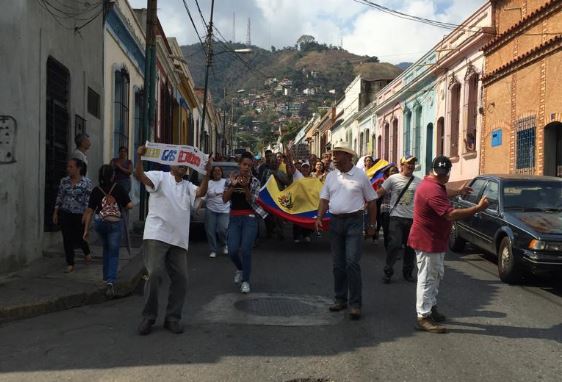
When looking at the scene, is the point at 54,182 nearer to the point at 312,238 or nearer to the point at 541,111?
the point at 312,238

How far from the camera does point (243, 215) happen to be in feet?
25.2

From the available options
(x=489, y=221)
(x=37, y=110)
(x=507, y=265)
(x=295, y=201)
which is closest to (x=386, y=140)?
(x=295, y=201)

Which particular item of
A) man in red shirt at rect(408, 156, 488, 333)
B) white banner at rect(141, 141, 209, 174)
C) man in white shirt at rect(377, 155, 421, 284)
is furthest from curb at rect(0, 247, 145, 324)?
man in red shirt at rect(408, 156, 488, 333)

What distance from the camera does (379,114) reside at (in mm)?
34500

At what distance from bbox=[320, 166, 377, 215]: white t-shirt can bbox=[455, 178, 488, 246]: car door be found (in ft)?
14.3

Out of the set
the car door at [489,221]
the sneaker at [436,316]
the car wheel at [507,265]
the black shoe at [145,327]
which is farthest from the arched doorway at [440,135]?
the black shoe at [145,327]

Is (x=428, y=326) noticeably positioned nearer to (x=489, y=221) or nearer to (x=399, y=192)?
(x=399, y=192)

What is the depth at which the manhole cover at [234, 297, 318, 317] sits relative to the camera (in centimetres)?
653

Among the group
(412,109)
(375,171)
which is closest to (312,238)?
(375,171)

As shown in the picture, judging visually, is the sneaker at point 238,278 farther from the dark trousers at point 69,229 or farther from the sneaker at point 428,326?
the sneaker at point 428,326

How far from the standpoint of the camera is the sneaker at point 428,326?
5766 mm

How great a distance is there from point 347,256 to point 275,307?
1.06 meters

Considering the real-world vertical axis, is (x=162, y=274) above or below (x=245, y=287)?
above

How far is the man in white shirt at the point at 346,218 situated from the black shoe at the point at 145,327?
2.06 meters
